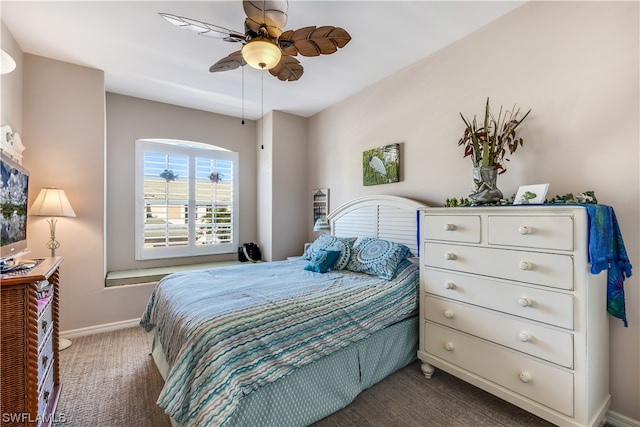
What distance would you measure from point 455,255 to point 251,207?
347 centimetres

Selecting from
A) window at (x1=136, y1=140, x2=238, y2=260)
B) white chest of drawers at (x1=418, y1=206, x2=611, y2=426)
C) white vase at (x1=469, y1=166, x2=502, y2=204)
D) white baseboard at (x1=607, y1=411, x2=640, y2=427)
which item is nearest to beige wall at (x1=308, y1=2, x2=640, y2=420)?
white baseboard at (x1=607, y1=411, x2=640, y2=427)

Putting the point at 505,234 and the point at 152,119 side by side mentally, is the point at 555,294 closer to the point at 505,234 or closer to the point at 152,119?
the point at 505,234

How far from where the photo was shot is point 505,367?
1750 mm

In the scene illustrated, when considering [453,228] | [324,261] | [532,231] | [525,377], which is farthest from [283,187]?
[525,377]

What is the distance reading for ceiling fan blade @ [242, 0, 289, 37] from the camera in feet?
5.11

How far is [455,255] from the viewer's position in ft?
6.58

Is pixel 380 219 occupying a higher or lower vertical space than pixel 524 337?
higher

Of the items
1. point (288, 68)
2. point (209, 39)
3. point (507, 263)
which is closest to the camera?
point (507, 263)

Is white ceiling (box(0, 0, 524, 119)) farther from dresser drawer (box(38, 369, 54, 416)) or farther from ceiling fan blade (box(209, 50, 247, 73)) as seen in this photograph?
dresser drawer (box(38, 369, 54, 416))

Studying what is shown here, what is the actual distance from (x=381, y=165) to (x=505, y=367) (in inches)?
86.0

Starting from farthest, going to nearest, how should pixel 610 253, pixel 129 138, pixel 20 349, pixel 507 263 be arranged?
1. pixel 129 138
2. pixel 507 263
3. pixel 610 253
4. pixel 20 349

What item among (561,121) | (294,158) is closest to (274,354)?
(561,121)

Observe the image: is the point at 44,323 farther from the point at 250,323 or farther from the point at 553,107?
the point at 553,107

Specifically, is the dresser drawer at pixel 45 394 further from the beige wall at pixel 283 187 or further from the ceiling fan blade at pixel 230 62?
the beige wall at pixel 283 187
